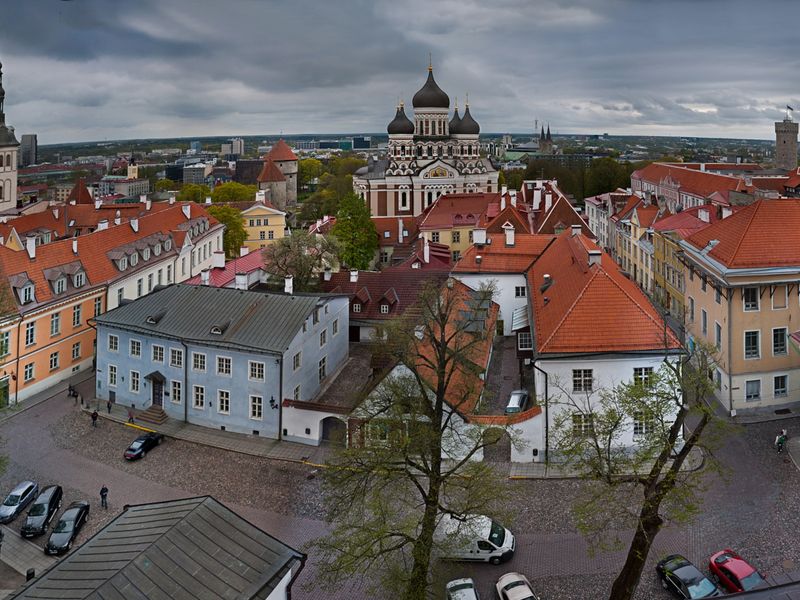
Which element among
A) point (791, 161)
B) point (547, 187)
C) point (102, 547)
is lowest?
point (102, 547)

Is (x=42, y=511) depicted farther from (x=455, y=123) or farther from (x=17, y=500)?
(x=455, y=123)

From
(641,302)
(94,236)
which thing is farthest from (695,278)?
(94,236)

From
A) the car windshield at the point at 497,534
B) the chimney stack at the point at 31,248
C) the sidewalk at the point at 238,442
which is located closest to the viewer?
the car windshield at the point at 497,534

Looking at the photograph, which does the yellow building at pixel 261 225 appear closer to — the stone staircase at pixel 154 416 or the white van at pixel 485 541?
the stone staircase at pixel 154 416

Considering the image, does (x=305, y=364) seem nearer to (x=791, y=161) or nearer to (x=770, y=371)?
(x=770, y=371)

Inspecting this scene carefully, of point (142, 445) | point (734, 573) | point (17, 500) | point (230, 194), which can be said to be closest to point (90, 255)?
point (142, 445)

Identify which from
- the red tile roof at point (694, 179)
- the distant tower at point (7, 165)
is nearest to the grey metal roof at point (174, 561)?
the red tile roof at point (694, 179)
